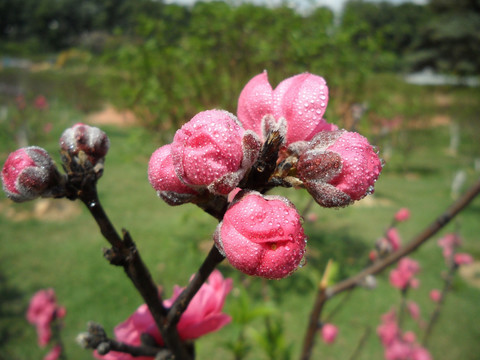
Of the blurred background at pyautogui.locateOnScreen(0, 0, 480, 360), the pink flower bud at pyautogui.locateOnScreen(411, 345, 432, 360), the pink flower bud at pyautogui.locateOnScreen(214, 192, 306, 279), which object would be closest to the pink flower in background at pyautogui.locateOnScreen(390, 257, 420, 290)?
the blurred background at pyautogui.locateOnScreen(0, 0, 480, 360)

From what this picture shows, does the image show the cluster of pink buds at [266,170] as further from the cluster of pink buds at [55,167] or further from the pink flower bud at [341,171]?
the cluster of pink buds at [55,167]

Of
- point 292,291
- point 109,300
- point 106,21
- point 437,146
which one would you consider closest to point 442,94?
point 437,146

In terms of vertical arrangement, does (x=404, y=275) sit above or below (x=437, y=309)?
below

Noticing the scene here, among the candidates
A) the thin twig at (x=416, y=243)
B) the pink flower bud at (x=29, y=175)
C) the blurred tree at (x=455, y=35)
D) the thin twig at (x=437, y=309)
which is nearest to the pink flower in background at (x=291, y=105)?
the pink flower bud at (x=29, y=175)

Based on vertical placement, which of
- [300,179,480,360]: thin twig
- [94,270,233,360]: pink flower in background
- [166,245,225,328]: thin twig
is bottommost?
[300,179,480,360]: thin twig

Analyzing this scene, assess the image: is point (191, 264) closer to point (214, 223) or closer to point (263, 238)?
point (214, 223)

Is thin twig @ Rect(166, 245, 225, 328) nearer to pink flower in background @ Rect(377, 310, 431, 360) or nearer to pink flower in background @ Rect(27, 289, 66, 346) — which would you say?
pink flower in background @ Rect(27, 289, 66, 346)


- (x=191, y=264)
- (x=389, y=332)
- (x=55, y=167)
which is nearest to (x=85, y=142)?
(x=55, y=167)

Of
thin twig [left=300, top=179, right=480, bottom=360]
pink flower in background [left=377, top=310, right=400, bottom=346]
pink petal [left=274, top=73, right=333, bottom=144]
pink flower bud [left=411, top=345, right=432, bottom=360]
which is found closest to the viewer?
pink petal [left=274, top=73, right=333, bottom=144]
